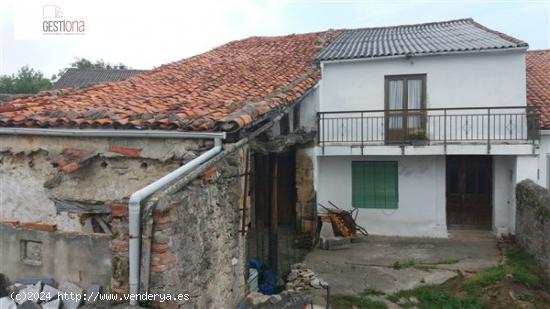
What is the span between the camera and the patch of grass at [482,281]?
754cm

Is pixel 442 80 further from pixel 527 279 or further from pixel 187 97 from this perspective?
pixel 187 97

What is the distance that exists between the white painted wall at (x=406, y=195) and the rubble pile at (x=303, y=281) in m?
4.36

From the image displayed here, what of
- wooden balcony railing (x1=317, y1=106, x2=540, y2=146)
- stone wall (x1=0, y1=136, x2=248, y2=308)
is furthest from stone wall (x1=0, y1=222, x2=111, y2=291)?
wooden balcony railing (x1=317, y1=106, x2=540, y2=146)

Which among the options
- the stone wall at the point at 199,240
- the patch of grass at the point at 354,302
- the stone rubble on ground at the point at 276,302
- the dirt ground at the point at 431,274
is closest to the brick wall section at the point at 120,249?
the stone wall at the point at 199,240

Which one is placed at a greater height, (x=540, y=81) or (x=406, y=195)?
(x=540, y=81)

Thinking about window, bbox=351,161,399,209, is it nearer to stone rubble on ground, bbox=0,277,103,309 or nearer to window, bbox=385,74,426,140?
window, bbox=385,74,426,140

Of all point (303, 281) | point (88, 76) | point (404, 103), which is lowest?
point (303, 281)

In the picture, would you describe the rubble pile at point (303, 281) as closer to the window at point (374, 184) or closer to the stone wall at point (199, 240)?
the stone wall at point (199, 240)

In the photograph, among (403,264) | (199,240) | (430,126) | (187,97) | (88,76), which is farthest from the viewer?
(88,76)

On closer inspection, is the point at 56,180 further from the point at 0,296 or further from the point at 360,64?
the point at 360,64

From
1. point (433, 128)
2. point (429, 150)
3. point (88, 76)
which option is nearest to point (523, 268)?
point (429, 150)

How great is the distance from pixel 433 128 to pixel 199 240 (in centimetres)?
865

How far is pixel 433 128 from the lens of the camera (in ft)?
36.9

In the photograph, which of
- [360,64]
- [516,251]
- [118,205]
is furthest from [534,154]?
[118,205]
